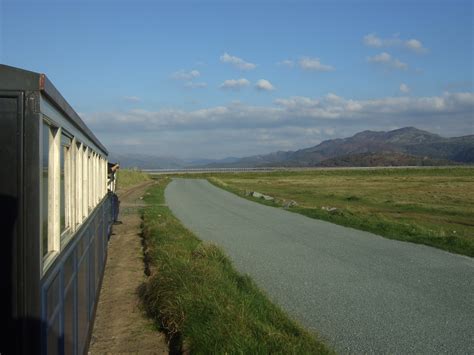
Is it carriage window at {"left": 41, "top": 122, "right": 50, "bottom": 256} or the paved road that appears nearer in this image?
carriage window at {"left": 41, "top": 122, "right": 50, "bottom": 256}

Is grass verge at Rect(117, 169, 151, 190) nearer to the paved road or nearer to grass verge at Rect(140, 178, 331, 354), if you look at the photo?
the paved road

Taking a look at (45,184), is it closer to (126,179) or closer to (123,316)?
(123,316)

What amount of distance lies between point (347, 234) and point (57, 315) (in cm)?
1287

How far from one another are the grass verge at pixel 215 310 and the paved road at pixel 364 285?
538mm

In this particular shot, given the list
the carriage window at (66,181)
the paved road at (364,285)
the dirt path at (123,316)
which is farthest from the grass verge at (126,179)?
the carriage window at (66,181)

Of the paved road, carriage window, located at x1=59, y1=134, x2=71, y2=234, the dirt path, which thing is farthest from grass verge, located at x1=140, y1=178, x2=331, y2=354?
carriage window, located at x1=59, y1=134, x2=71, y2=234

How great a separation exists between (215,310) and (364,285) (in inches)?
146

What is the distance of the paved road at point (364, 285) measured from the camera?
6172 mm

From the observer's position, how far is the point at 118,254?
1267cm

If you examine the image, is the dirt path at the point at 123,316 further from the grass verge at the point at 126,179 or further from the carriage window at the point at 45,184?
the grass verge at the point at 126,179

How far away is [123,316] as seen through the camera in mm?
7641

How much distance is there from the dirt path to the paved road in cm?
193

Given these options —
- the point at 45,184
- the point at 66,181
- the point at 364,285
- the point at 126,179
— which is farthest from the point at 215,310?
the point at 126,179

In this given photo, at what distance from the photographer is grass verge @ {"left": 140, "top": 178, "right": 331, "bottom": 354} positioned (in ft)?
16.8
